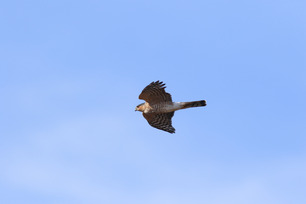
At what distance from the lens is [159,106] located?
27438 millimetres

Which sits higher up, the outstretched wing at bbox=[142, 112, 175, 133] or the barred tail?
the barred tail

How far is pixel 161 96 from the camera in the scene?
27109mm

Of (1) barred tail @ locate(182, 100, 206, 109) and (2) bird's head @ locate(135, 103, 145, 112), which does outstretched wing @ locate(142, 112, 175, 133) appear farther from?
(1) barred tail @ locate(182, 100, 206, 109)

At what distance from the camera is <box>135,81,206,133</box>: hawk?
2681cm

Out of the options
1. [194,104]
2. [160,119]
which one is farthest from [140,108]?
[194,104]

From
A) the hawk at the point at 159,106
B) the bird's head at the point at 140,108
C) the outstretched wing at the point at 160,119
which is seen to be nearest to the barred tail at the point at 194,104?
the hawk at the point at 159,106

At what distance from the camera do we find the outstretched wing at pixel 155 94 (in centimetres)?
2658

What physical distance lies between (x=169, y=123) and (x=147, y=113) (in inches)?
41.0

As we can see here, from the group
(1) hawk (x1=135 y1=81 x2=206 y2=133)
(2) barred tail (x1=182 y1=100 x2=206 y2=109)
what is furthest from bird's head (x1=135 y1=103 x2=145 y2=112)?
(2) barred tail (x1=182 y1=100 x2=206 y2=109)

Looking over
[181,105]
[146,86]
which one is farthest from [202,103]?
[146,86]

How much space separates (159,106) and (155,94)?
0.68 metres

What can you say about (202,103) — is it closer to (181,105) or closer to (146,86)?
(181,105)

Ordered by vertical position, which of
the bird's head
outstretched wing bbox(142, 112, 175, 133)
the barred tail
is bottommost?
outstretched wing bbox(142, 112, 175, 133)

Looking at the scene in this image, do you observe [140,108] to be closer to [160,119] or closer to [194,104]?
[160,119]
